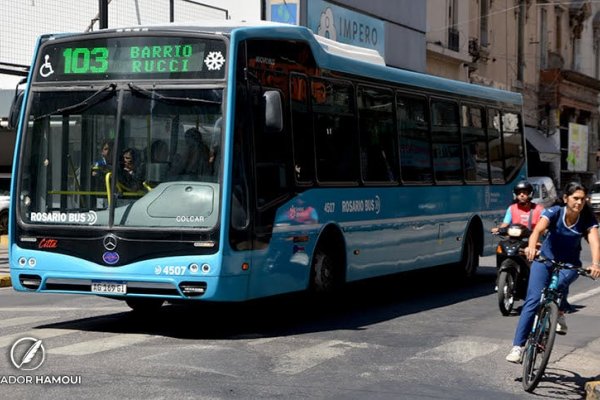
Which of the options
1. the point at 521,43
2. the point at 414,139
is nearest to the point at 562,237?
the point at 414,139

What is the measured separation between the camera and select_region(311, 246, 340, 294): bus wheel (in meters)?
13.2

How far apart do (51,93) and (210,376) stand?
13.7ft

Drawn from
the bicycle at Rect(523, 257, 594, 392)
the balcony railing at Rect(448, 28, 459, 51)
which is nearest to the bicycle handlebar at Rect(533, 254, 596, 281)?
the bicycle at Rect(523, 257, 594, 392)

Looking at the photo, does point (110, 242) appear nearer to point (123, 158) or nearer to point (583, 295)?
point (123, 158)

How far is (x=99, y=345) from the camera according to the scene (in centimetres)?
1086

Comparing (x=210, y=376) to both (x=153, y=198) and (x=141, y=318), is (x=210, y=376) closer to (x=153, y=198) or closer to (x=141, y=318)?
(x=153, y=198)

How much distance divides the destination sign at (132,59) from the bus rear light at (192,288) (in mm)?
A: 2022

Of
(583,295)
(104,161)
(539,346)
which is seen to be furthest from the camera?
(583,295)

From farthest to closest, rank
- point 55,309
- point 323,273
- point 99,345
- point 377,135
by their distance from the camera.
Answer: point 377,135 < point 55,309 < point 323,273 < point 99,345

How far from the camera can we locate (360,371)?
32.0 ft

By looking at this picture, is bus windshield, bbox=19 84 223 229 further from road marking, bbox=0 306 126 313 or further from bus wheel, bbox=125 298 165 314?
road marking, bbox=0 306 126 313

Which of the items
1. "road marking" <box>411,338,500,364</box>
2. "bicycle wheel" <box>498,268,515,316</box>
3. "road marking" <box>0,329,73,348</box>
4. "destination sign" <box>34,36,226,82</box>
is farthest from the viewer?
"bicycle wheel" <box>498,268,515,316</box>
